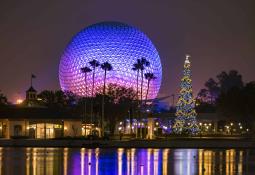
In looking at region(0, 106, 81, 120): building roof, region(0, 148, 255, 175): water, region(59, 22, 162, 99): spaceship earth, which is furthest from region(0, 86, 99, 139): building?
region(0, 148, 255, 175): water

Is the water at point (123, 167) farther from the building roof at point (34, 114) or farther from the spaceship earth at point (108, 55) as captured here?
the spaceship earth at point (108, 55)

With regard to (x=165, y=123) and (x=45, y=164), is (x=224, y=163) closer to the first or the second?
(x=45, y=164)

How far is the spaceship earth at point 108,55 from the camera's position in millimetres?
130000

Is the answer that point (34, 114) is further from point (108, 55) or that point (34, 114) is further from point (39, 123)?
point (108, 55)

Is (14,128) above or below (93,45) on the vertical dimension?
below

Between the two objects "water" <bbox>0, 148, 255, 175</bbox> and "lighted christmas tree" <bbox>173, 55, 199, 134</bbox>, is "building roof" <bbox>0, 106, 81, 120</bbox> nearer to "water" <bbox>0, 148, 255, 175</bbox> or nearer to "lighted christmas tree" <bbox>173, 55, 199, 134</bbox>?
"lighted christmas tree" <bbox>173, 55, 199, 134</bbox>

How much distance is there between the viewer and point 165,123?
473ft

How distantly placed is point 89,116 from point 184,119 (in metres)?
22.2

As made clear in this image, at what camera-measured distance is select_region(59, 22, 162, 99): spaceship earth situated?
130 metres

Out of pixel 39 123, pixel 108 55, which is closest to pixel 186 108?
pixel 39 123

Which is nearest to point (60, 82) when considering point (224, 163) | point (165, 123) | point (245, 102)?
point (165, 123)

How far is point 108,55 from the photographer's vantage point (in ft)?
430

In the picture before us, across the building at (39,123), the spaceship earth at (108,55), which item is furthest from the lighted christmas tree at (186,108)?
the spaceship earth at (108,55)

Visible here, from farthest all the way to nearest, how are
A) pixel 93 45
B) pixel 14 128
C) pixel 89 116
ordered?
pixel 93 45
pixel 89 116
pixel 14 128
